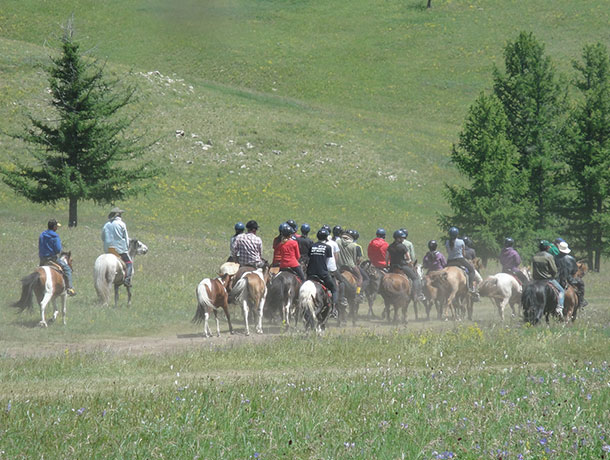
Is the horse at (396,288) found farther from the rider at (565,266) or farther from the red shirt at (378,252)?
the rider at (565,266)

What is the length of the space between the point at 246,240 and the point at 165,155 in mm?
36866

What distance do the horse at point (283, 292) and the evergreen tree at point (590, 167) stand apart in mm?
24508

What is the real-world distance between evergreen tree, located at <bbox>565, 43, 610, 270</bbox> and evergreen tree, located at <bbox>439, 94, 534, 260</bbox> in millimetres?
3965

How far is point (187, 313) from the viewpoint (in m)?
21.4

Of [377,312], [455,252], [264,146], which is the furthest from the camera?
[264,146]

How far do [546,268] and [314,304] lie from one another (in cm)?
543

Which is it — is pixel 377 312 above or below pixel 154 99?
below

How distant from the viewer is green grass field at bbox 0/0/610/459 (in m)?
7.68

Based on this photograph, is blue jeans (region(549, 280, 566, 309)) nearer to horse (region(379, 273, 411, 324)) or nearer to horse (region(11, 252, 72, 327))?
horse (region(379, 273, 411, 324))

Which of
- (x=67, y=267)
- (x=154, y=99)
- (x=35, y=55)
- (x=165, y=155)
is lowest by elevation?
(x=67, y=267)

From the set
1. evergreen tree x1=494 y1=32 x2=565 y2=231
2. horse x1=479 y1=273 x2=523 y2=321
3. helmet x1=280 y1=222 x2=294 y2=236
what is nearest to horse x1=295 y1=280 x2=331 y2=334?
helmet x1=280 y1=222 x2=294 y2=236

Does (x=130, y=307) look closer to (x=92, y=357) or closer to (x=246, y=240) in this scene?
(x=246, y=240)

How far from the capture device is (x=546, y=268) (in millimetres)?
17625

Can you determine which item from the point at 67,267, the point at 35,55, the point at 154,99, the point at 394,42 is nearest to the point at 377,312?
the point at 67,267
